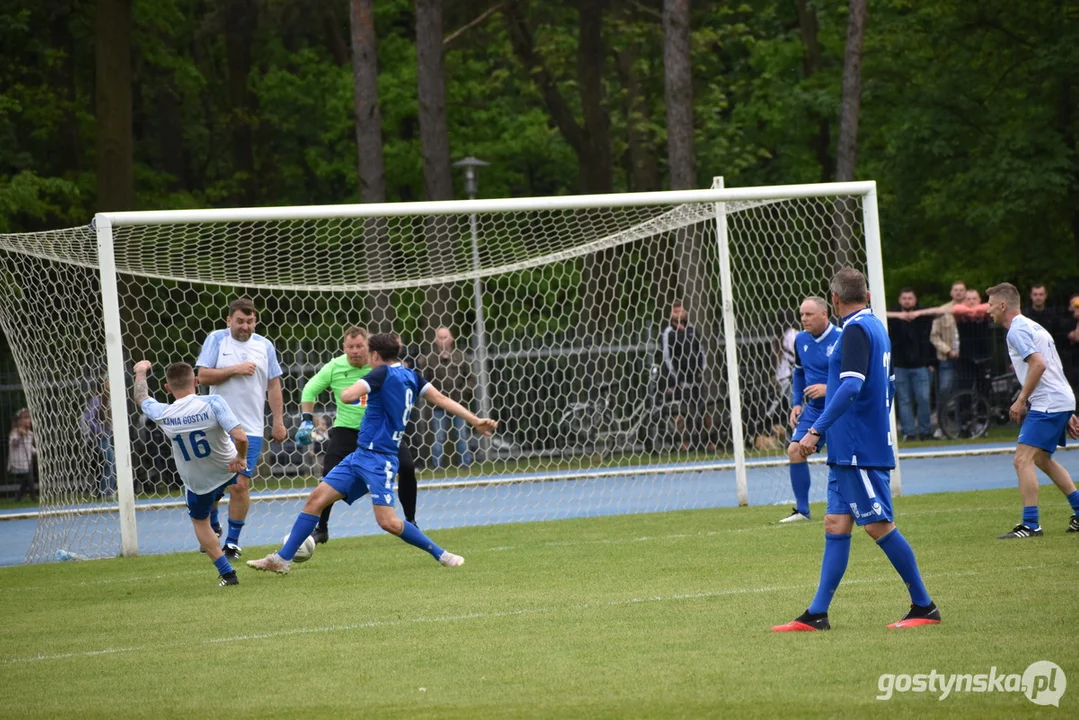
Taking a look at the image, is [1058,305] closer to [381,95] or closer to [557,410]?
[557,410]

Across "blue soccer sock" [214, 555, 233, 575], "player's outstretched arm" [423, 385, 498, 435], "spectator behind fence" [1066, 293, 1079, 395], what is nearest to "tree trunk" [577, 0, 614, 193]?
"spectator behind fence" [1066, 293, 1079, 395]

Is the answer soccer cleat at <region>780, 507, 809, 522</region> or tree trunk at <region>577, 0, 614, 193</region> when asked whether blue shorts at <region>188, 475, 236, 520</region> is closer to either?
soccer cleat at <region>780, 507, 809, 522</region>

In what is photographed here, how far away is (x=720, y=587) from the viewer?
897cm

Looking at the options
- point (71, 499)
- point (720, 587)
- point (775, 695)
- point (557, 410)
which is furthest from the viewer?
point (557, 410)

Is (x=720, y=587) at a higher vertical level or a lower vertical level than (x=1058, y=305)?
lower

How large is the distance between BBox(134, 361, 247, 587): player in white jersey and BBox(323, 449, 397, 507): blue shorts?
2.38 feet

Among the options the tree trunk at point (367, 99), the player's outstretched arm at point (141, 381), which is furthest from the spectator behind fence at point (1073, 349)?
the player's outstretched arm at point (141, 381)

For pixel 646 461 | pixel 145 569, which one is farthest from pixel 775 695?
pixel 646 461

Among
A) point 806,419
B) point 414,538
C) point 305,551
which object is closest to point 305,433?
point 305,551

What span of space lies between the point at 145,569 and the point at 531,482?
659 centimetres

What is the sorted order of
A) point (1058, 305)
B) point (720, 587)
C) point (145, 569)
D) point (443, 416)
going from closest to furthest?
1. point (720, 587)
2. point (145, 569)
3. point (443, 416)
4. point (1058, 305)

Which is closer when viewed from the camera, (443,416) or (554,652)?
(554,652)

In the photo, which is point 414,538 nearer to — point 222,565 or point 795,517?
point 222,565

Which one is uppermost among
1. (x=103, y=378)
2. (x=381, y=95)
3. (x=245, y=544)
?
(x=381, y=95)
